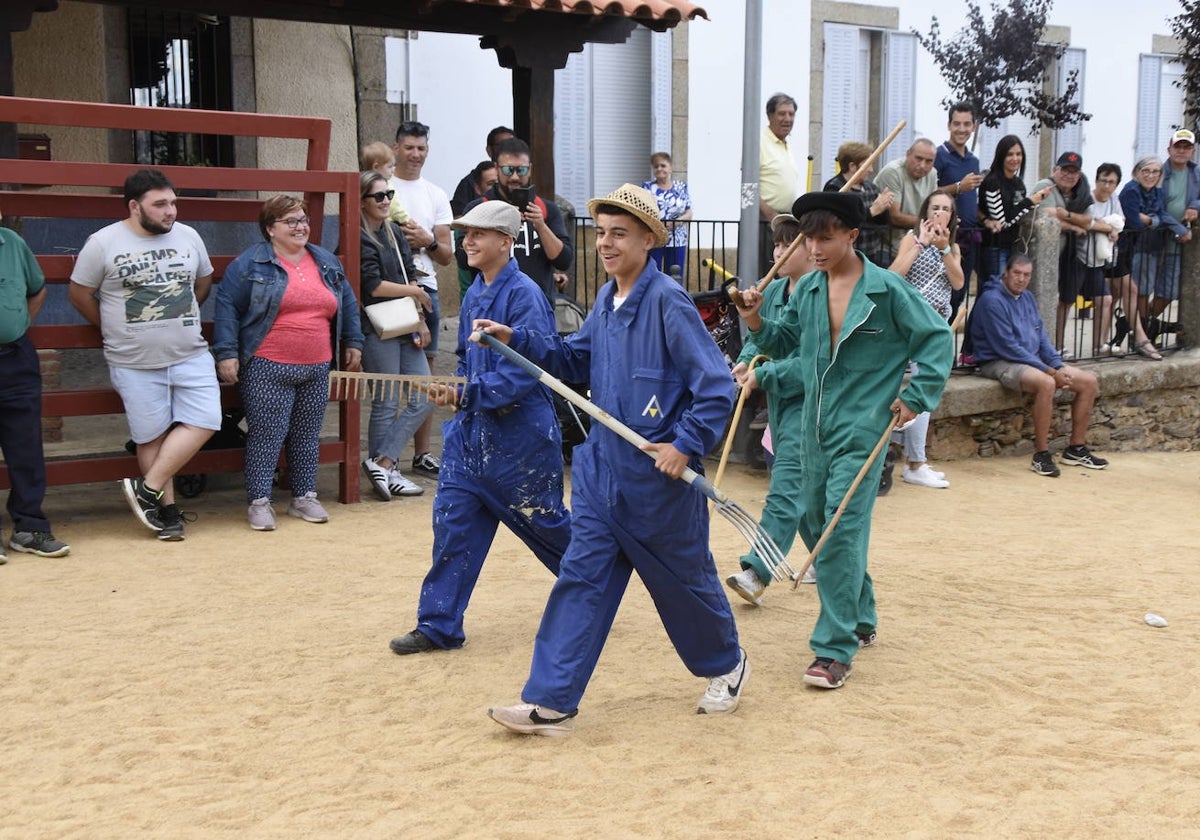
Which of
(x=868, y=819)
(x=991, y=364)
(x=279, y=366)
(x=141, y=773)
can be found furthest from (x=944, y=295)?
(x=141, y=773)

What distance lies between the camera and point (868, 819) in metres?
3.89

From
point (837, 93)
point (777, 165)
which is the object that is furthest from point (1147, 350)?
point (837, 93)

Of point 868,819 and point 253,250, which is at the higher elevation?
point 253,250

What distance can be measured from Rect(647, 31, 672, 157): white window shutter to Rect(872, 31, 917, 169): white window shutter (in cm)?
302

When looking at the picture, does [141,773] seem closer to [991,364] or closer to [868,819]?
[868,819]

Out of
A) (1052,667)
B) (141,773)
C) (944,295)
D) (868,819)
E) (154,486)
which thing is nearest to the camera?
(868,819)

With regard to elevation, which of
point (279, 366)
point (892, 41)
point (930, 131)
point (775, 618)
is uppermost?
point (892, 41)

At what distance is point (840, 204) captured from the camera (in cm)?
497

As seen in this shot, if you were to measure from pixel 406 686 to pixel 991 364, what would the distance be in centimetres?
658

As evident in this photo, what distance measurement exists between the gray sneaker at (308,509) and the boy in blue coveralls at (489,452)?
7.85 feet

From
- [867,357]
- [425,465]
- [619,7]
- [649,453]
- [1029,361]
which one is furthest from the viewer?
[1029,361]

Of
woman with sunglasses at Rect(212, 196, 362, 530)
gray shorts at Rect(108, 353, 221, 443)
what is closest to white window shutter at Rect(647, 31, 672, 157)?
woman with sunglasses at Rect(212, 196, 362, 530)

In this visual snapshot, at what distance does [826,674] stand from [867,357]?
116 cm

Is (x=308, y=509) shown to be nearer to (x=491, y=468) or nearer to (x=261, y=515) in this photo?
(x=261, y=515)
